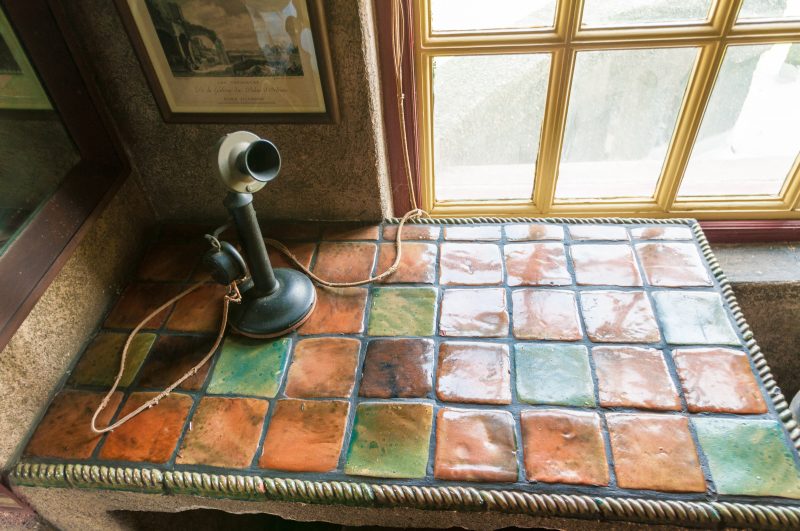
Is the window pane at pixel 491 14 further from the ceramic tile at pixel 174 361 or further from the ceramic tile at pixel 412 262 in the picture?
the ceramic tile at pixel 174 361

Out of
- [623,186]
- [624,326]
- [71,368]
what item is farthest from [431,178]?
[71,368]

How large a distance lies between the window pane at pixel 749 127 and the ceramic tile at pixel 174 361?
3.99 feet

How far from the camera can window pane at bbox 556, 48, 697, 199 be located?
1160 mm

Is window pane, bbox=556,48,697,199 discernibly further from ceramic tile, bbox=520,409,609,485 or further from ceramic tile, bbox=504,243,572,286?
ceramic tile, bbox=520,409,609,485

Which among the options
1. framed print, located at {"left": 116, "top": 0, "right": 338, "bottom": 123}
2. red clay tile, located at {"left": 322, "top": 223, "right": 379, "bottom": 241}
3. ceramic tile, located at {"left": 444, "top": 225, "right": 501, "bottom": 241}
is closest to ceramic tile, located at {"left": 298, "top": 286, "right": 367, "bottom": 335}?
red clay tile, located at {"left": 322, "top": 223, "right": 379, "bottom": 241}

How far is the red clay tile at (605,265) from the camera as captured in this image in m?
1.12

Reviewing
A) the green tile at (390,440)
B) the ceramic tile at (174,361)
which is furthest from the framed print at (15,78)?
the green tile at (390,440)

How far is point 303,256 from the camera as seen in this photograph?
4.03 ft

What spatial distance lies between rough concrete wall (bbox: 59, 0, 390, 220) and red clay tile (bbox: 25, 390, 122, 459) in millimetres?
492

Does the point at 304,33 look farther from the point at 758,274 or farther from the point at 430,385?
the point at 758,274

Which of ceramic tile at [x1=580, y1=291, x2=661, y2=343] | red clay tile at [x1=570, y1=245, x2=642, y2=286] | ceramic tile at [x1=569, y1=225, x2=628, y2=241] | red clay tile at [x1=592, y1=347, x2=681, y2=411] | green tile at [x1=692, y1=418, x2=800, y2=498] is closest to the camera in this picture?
green tile at [x1=692, y1=418, x2=800, y2=498]

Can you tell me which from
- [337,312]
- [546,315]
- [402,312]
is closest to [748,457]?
[546,315]

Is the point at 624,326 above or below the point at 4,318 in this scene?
below

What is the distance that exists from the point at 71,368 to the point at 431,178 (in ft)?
2.97
